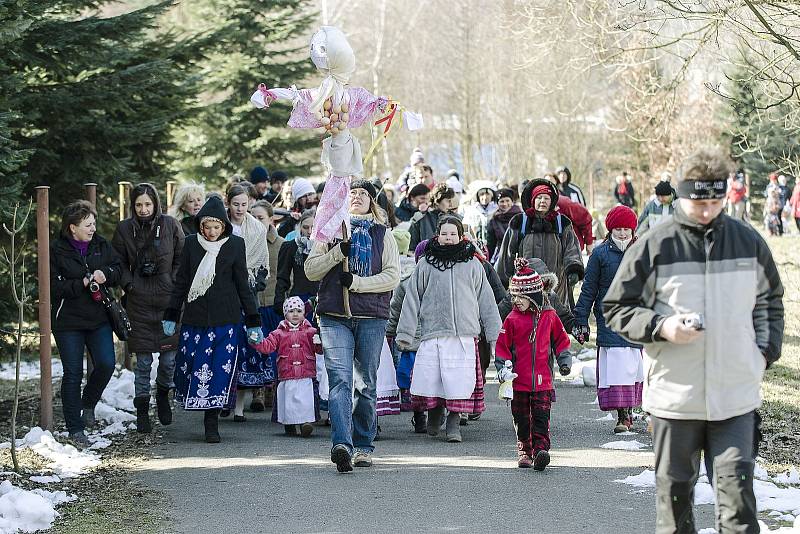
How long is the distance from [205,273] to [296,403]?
135 centimetres

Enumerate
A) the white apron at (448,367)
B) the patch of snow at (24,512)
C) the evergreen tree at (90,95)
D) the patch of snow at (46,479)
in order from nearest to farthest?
the patch of snow at (24,512) → the patch of snow at (46,479) → the white apron at (448,367) → the evergreen tree at (90,95)

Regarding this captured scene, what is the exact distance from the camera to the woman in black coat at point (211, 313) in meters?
10.3

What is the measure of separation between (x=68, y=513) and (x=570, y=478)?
331cm

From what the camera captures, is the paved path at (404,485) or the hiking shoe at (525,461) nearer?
the paved path at (404,485)

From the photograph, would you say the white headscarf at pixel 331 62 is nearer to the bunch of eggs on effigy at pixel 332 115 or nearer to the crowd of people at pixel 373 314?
the bunch of eggs on effigy at pixel 332 115

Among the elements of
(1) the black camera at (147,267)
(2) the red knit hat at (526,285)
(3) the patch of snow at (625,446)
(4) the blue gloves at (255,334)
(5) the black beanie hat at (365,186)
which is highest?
(5) the black beanie hat at (365,186)

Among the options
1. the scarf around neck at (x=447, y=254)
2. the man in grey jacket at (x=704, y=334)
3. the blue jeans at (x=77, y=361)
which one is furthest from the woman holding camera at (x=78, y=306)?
the man in grey jacket at (x=704, y=334)

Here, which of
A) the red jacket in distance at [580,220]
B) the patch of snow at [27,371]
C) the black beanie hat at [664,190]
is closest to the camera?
the red jacket in distance at [580,220]

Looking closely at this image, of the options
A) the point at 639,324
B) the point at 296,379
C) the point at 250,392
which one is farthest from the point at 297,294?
the point at 639,324

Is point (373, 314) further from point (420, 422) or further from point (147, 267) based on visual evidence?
point (147, 267)

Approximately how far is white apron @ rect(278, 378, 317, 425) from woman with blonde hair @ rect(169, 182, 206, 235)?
2.44m

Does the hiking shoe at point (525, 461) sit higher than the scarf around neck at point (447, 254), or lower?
lower

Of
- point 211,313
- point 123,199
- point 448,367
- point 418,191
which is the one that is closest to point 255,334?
point 211,313

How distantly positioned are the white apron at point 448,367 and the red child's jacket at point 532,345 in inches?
44.9
